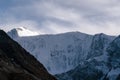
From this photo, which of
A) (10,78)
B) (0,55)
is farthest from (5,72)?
(0,55)

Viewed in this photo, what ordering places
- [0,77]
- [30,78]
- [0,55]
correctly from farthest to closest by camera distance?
[0,55], [30,78], [0,77]

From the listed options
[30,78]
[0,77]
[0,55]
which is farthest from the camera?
[0,55]

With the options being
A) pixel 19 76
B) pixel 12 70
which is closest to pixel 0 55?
pixel 12 70

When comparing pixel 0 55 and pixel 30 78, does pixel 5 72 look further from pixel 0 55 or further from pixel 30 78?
pixel 0 55

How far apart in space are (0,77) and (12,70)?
15.6 metres

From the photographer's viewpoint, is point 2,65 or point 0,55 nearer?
point 2,65

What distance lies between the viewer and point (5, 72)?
162 meters

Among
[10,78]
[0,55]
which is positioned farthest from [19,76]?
[0,55]

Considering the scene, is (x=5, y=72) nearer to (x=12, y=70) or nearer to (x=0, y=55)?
(x=12, y=70)

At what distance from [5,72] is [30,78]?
8.37 meters

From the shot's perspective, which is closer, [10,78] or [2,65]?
[10,78]

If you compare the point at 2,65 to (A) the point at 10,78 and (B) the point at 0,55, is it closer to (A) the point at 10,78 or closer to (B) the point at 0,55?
(A) the point at 10,78

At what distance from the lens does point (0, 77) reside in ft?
507

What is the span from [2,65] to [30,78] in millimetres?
10777
